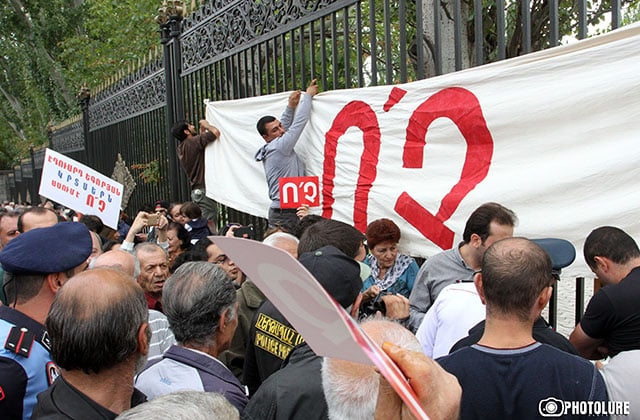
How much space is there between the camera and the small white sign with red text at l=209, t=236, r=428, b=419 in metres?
0.90

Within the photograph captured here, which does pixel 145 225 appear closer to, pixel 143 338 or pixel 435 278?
pixel 435 278

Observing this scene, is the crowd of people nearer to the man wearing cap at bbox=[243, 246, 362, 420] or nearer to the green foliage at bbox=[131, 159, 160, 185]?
the man wearing cap at bbox=[243, 246, 362, 420]

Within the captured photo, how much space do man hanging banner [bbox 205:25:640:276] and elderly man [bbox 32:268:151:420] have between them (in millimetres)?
2107

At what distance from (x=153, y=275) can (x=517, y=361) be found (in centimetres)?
252

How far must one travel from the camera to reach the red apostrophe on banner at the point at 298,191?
4.70 m

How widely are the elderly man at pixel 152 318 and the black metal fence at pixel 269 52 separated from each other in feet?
6.60

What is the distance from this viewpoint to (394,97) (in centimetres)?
391

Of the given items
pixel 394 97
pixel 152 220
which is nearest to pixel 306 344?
pixel 394 97

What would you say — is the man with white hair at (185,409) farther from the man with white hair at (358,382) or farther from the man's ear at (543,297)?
the man's ear at (543,297)

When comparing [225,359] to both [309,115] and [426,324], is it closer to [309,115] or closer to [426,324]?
[426,324]

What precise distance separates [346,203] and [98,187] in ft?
8.17

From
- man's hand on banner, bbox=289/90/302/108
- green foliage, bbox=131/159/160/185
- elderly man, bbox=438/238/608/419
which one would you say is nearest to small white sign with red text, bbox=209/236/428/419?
elderly man, bbox=438/238/608/419

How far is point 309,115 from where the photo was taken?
15.7 feet

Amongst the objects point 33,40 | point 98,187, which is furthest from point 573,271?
point 33,40
